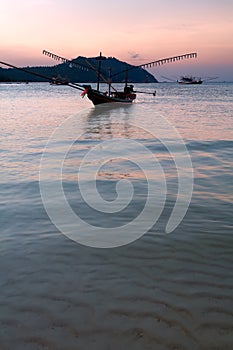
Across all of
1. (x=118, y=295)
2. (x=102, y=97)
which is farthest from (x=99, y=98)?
(x=118, y=295)

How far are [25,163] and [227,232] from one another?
8.88 m

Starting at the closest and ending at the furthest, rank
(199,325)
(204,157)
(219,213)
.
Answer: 1. (199,325)
2. (219,213)
3. (204,157)

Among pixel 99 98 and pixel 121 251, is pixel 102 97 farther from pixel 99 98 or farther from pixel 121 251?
pixel 121 251

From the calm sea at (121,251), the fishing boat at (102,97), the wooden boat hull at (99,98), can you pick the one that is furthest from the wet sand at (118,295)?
the wooden boat hull at (99,98)

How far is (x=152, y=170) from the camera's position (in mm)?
11695

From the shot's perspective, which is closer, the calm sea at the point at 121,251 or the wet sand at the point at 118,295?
the wet sand at the point at 118,295

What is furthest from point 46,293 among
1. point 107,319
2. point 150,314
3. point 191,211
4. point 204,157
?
point 204,157

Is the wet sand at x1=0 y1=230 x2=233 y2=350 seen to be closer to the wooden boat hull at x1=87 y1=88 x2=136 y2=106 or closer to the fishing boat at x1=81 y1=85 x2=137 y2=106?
the fishing boat at x1=81 y1=85 x2=137 y2=106

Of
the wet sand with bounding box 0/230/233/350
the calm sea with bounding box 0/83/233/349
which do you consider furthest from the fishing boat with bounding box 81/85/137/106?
the wet sand with bounding box 0/230/233/350

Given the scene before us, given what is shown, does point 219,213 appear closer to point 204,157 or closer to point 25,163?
point 204,157

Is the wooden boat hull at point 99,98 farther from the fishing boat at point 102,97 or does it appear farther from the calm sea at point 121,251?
the calm sea at point 121,251

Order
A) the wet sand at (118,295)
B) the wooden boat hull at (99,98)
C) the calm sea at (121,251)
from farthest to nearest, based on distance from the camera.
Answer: the wooden boat hull at (99,98), the calm sea at (121,251), the wet sand at (118,295)

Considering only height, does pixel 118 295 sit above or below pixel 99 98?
below

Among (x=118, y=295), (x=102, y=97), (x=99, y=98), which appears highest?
(x=102, y=97)
